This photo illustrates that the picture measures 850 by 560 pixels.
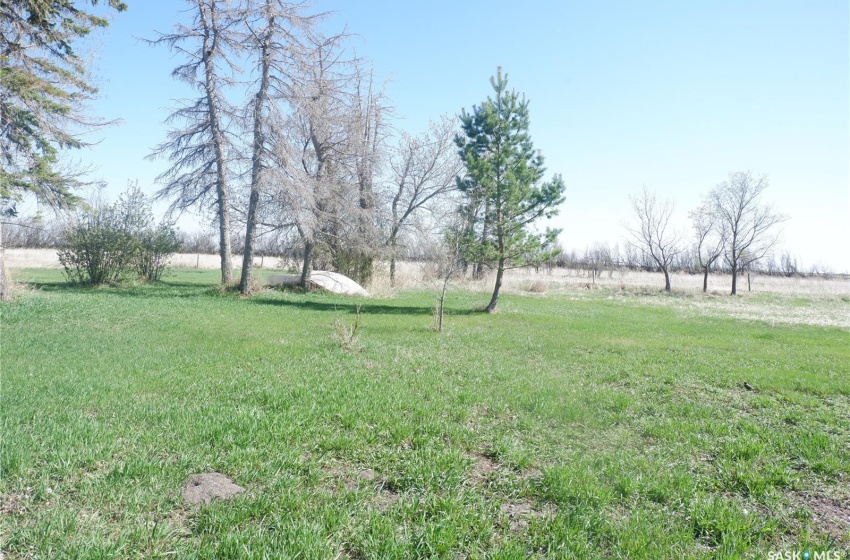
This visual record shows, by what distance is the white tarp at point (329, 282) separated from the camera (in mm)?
23562

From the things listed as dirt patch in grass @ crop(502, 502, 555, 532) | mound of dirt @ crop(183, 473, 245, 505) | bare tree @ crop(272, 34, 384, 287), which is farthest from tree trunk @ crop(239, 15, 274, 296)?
dirt patch in grass @ crop(502, 502, 555, 532)

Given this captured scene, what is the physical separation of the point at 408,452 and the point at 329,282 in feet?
66.5

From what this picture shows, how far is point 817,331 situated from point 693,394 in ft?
40.2

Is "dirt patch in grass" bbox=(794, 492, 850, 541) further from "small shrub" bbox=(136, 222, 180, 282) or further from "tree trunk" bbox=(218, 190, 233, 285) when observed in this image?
"small shrub" bbox=(136, 222, 180, 282)

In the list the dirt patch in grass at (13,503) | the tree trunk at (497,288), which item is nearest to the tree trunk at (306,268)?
the tree trunk at (497,288)

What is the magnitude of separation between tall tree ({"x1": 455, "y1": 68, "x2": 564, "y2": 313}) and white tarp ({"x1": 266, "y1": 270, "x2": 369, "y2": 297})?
8.85 m

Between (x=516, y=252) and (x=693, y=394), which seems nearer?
(x=693, y=394)

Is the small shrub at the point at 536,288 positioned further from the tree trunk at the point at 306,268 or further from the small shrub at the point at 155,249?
the small shrub at the point at 155,249

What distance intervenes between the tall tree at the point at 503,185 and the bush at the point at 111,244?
1713 cm

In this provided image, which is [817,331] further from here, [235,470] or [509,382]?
[235,470]

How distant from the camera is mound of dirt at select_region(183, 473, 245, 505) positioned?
3275 mm

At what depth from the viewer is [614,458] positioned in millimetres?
4430

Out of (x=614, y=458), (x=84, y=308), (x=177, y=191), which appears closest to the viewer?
(x=614, y=458)

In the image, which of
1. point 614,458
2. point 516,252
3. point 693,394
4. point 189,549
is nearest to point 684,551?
→ point 614,458
